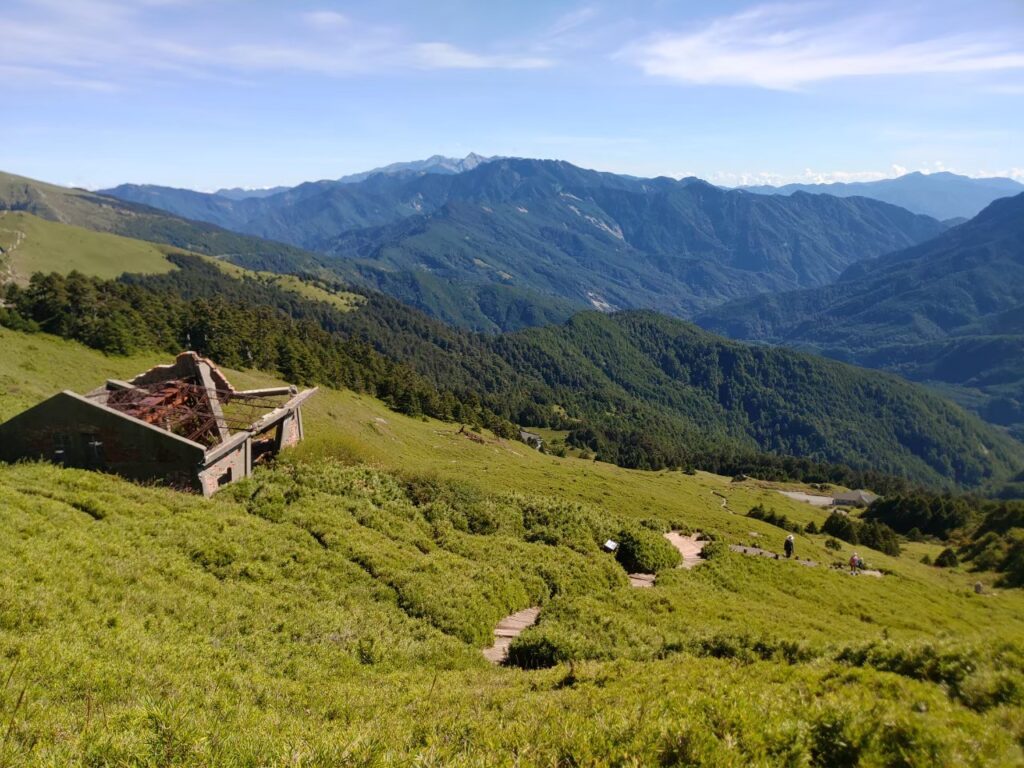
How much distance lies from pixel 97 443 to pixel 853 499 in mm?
153068

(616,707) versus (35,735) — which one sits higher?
(35,735)

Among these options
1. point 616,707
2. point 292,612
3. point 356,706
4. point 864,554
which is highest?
point 616,707

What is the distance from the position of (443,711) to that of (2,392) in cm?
3523

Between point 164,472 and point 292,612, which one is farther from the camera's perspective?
point 164,472

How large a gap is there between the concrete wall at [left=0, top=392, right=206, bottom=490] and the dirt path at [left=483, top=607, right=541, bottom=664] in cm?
1352

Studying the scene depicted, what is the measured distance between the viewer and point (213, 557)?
1720 cm

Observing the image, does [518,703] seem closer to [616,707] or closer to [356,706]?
[616,707]

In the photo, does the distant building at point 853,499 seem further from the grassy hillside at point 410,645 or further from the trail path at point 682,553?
the grassy hillside at point 410,645

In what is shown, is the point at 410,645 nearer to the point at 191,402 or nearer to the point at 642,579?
the point at 642,579

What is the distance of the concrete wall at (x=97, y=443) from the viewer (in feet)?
72.2

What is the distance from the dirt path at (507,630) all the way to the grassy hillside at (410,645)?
49 cm

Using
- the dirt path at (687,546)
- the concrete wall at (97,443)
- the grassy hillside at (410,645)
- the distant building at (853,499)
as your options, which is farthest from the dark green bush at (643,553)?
the distant building at (853,499)

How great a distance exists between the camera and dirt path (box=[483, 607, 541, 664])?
18031 millimetres

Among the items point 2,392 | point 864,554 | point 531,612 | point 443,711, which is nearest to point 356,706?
point 443,711
